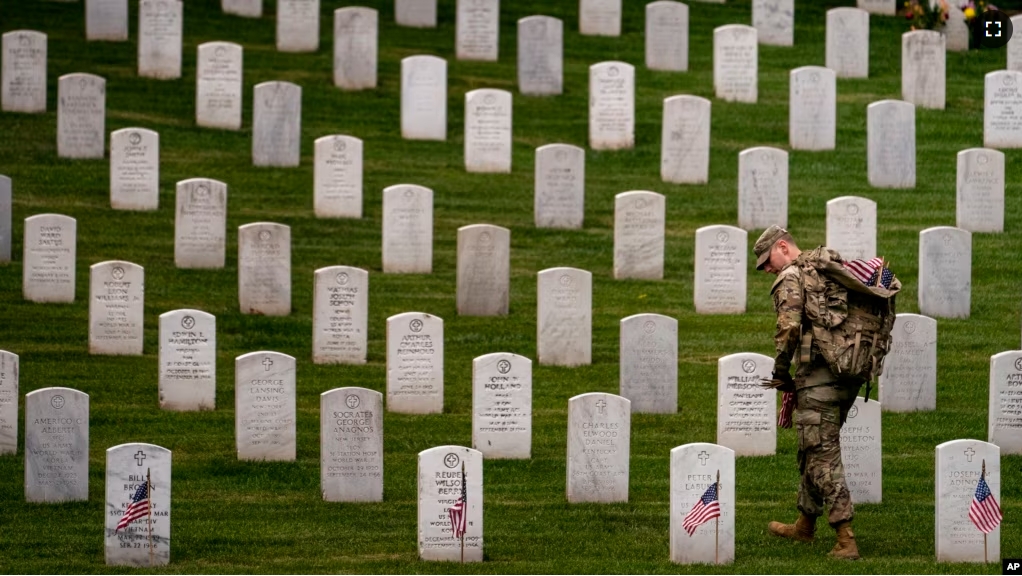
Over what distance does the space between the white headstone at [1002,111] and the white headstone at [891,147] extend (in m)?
1.50

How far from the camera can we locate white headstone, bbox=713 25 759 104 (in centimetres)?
2403

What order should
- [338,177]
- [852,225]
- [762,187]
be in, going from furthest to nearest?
[338,177] < [762,187] < [852,225]

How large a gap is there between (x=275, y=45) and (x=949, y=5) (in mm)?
9269

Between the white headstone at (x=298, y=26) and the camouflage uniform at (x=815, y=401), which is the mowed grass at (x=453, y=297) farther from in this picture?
the camouflage uniform at (x=815, y=401)

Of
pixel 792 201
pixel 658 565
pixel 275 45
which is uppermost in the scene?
pixel 275 45

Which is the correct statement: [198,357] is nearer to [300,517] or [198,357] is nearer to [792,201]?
[300,517]

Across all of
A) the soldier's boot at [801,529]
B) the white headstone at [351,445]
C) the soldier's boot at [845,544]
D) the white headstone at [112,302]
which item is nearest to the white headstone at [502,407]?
the white headstone at [351,445]

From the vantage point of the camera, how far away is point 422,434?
1486 cm

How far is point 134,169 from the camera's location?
20.2 meters

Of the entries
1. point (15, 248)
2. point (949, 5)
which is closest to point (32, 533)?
point (15, 248)

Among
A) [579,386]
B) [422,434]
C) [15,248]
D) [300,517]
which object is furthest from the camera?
[15,248]

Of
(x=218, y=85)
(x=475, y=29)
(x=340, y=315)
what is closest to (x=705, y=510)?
(x=340, y=315)

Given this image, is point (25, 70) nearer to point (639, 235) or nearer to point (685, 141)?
point (685, 141)

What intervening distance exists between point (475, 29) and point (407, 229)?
7.22 meters
